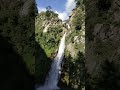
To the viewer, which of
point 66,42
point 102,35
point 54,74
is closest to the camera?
point 102,35

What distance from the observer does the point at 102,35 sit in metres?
32.0

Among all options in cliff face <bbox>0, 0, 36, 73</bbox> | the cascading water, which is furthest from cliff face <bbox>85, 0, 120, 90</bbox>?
the cascading water

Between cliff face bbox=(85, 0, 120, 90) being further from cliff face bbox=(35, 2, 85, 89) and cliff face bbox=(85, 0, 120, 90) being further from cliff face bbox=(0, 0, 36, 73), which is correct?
cliff face bbox=(35, 2, 85, 89)

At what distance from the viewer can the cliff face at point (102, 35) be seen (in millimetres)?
30067

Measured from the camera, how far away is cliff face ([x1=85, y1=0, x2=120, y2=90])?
1184 inches

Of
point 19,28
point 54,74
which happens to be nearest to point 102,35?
point 19,28

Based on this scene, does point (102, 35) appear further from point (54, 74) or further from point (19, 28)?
point (54, 74)

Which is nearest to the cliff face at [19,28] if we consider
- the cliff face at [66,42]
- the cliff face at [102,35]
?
the cliff face at [102,35]

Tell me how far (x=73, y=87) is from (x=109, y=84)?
1921cm

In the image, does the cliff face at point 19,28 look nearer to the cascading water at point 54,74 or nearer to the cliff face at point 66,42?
the cliff face at point 66,42

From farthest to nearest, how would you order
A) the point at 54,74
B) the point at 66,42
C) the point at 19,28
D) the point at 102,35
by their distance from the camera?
1. the point at 66,42
2. the point at 54,74
3. the point at 102,35
4. the point at 19,28

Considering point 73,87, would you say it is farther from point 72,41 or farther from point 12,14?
point 12,14

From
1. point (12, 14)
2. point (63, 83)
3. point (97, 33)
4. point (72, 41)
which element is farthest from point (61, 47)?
point (12, 14)

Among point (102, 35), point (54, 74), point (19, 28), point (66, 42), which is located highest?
point (66, 42)
